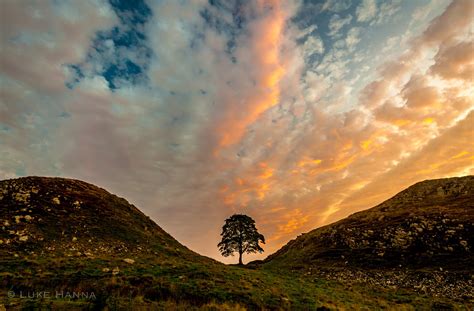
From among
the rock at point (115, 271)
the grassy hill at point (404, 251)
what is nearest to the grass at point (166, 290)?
the rock at point (115, 271)

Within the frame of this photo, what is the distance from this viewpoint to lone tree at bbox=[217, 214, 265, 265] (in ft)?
246

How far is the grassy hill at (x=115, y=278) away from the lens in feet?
58.9

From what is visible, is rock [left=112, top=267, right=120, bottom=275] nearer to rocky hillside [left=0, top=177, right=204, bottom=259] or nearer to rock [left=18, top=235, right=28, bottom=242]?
rocky hillside [left=0, top=177, right=204, bottom=259]

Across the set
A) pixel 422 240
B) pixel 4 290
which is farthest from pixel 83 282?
pixel 422 240

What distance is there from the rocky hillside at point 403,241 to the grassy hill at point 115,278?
2203 mm

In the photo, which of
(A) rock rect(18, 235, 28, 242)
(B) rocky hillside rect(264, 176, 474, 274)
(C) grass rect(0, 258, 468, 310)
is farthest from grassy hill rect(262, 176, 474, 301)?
(A) rock rect(18, 235, 28, 242)

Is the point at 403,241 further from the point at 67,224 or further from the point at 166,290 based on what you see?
the point at 67,224

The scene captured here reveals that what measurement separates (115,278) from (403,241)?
153ft

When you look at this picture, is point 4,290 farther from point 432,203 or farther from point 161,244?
point 432,203

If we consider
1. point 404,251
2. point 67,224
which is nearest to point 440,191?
point 404,251

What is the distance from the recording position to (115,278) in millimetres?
21375

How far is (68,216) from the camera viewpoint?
4469 centimetres

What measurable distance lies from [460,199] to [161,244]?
68.7 m

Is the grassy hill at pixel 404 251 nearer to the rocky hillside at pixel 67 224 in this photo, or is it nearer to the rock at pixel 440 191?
the rock at pixel 440 191
